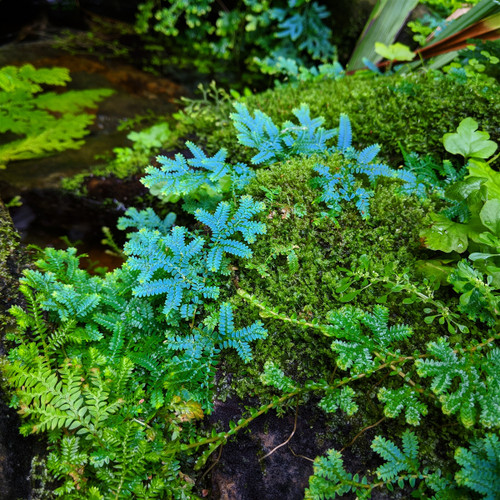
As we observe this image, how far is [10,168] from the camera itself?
3.62m

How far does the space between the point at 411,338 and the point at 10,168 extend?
13.3 ft

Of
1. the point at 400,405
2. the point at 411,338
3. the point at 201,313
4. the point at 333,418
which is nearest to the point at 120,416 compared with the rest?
the point at 201,313

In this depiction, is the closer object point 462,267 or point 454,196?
point 462,267

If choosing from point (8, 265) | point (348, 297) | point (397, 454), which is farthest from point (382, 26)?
point (8, 265)

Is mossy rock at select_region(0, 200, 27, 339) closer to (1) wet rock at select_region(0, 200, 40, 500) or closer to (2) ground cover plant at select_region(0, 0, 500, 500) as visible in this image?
(1) wet rock at select_region(0, 200, 40, 500)

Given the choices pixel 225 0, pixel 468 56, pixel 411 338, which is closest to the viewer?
pixel 411 338

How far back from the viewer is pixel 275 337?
1971 mm

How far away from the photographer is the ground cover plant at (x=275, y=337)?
1612 millimetres

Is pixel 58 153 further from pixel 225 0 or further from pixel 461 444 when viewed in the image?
pixel 461 444

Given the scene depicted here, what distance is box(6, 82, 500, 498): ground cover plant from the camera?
1.61 m

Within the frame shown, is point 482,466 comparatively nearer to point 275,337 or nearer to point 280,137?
point 275,337

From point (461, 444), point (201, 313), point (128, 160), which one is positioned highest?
point (461, 444)

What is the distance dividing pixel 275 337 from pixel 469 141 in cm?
196

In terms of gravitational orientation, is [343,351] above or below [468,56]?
below
